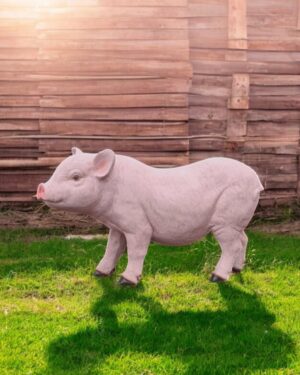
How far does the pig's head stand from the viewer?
5012mm

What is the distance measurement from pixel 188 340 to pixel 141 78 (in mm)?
5114

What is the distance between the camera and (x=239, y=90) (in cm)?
901

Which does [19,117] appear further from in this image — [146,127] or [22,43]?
[146,127]

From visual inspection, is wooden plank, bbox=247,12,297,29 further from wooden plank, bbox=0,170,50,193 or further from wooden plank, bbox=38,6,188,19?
wooden plank, bbox=0,170,50,193

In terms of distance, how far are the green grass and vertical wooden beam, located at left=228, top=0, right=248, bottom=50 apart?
354cm

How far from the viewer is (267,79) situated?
30.0ft

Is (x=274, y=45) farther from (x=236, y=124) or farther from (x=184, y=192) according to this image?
(x=184, y=192)

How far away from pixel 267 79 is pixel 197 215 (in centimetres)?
453

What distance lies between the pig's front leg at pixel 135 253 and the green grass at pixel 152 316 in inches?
9.0

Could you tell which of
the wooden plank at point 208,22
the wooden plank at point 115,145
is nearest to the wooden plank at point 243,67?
the wooden plank at point 208,22

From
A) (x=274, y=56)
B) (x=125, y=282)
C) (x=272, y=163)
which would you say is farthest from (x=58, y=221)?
(x=274, y=56)

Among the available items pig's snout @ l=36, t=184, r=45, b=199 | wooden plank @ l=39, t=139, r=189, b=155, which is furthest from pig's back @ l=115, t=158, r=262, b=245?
wooden plank @ l=39, t=139, r=189, b=155

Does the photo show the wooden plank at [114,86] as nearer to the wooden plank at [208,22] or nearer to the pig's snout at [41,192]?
the wooden plank at [208,22]

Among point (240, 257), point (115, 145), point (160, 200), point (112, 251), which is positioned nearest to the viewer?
point (160, 200)
